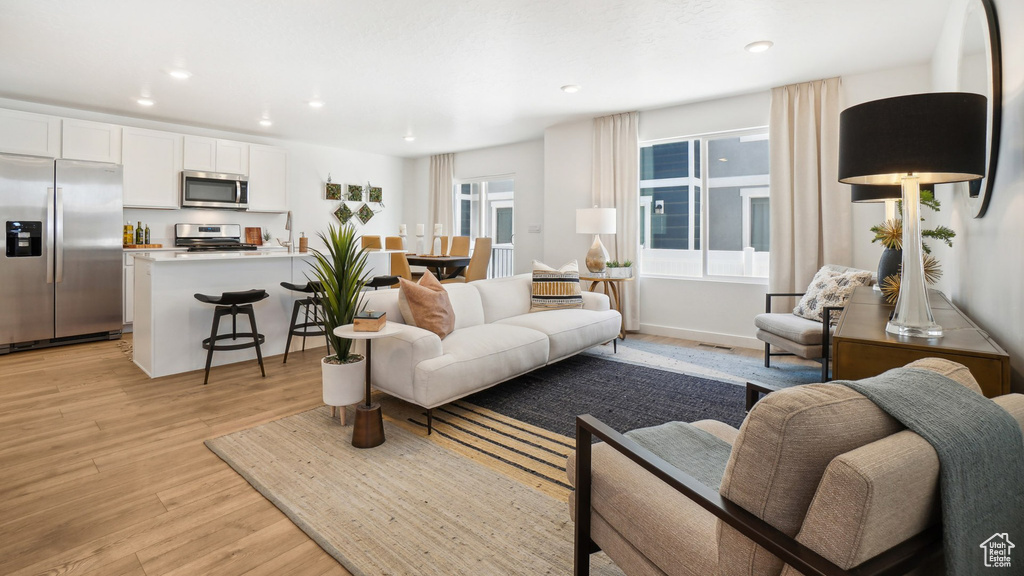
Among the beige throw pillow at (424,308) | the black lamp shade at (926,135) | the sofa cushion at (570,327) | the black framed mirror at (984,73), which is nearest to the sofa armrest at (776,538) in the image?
the black lamp shade at (926,135)

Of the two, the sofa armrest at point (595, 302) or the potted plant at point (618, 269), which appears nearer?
the sofa armrest at point (595, 302)

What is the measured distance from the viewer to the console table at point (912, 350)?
49.7 inches

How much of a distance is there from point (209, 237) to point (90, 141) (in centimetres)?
155

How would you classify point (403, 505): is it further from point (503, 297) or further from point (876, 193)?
point (876, 193)

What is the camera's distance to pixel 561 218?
20.1 ft

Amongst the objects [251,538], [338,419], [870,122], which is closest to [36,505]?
[251,538]

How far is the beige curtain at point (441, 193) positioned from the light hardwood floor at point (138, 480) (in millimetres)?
4619

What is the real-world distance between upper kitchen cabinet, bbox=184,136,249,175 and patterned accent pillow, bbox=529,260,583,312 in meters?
4.52

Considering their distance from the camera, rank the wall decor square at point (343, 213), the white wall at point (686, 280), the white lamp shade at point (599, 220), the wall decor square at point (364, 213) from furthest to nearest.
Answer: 1. the wall decor square at point (364, 213)
2. the wall decor square at point (343, 213)
3. the white lamp shade at point (599, 220)
4. the white wall at point (686, 280)

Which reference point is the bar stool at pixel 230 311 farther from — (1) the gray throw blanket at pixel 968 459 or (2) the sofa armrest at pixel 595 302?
(1) the gray throw blanket at pixel 968 459

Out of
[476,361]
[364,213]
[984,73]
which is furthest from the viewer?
[364,213]

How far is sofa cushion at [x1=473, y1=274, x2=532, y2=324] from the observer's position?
3896 mm

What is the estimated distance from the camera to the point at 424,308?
3.03 meters

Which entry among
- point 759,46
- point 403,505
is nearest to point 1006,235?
point 403,505
